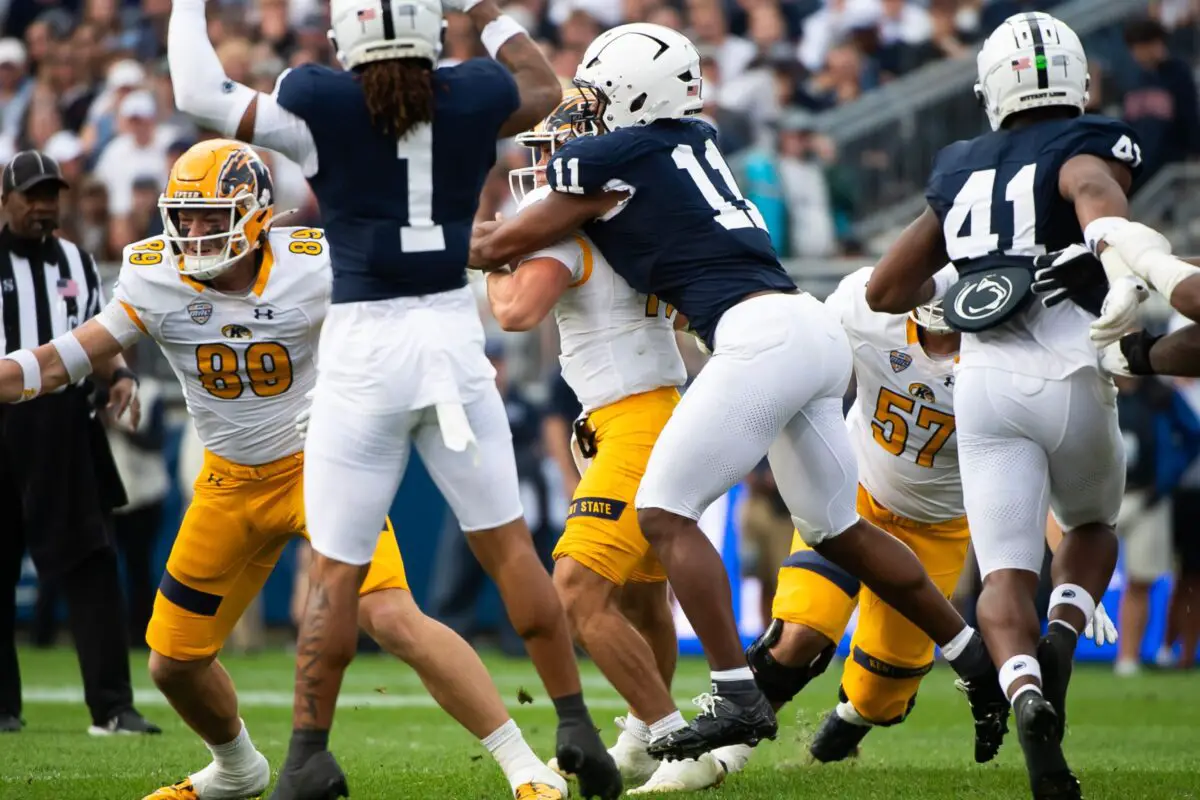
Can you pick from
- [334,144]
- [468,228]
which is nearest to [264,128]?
[334,144]

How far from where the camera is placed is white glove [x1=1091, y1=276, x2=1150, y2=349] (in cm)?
450

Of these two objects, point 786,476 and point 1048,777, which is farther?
point 786,476

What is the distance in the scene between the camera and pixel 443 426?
428 cm

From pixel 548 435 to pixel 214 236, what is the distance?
643cm

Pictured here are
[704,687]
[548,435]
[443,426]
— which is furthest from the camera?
[548,435]

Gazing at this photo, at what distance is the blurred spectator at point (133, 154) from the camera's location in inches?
515

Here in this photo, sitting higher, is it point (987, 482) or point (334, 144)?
point (334, 144)

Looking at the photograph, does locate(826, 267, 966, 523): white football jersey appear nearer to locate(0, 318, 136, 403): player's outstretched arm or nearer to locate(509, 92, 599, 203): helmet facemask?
locate(509, 92, 599, 203): helmet facemask

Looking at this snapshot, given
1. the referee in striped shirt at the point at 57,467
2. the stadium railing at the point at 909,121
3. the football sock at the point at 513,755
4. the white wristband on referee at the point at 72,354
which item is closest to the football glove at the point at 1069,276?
the football sock at the point at 513,755

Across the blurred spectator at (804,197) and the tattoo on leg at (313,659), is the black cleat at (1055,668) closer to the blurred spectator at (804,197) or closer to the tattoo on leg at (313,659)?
the tattoo on leg at (313,659)

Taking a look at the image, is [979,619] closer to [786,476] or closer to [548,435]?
[786,476]

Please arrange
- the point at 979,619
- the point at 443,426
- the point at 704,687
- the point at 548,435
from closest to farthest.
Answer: the point at 443,426 < the point at 979,619 < the point at 704,687 < the point at 548,435

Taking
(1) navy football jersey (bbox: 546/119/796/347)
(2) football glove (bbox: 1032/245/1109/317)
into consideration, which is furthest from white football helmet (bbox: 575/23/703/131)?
(2) football glove (bbox: 1032/245/1109/317)

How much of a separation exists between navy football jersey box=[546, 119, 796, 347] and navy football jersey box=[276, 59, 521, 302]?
0.68 m
